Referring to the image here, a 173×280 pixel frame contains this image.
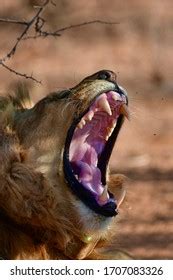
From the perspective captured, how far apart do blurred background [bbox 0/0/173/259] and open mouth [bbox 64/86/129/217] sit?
Answer: 272 centimetres

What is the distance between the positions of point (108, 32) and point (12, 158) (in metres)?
5.44

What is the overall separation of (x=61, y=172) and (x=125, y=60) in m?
5.06

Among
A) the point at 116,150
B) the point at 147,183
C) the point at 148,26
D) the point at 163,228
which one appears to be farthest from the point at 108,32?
the point at 163,228

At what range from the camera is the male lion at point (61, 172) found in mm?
4082

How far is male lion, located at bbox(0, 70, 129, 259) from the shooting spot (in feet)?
13.4

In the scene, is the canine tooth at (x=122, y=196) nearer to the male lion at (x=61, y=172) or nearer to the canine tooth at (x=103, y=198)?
the male lion at (x=61, y=172)

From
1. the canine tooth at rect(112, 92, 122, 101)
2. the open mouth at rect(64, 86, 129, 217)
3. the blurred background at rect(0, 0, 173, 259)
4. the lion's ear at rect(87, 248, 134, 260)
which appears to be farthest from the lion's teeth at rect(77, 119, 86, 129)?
the blurred background at rect(0, 0, 173, 259)

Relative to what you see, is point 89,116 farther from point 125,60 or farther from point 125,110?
point 125,60

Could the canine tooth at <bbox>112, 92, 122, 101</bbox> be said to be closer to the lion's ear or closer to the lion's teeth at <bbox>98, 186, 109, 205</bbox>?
the lion's teeth at <bbox>98, 186, 109, 205</bbox>

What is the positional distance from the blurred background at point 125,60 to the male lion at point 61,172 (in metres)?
2.77

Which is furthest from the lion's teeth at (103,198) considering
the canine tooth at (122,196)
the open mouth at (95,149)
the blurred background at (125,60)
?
the blurred background at (125,60)

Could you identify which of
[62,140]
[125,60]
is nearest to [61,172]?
[62,140]

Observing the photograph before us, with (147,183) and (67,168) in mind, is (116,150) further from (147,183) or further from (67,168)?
(67,168)

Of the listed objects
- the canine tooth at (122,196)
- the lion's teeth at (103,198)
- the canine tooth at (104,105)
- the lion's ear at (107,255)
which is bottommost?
the lion's ear at (107,255)
